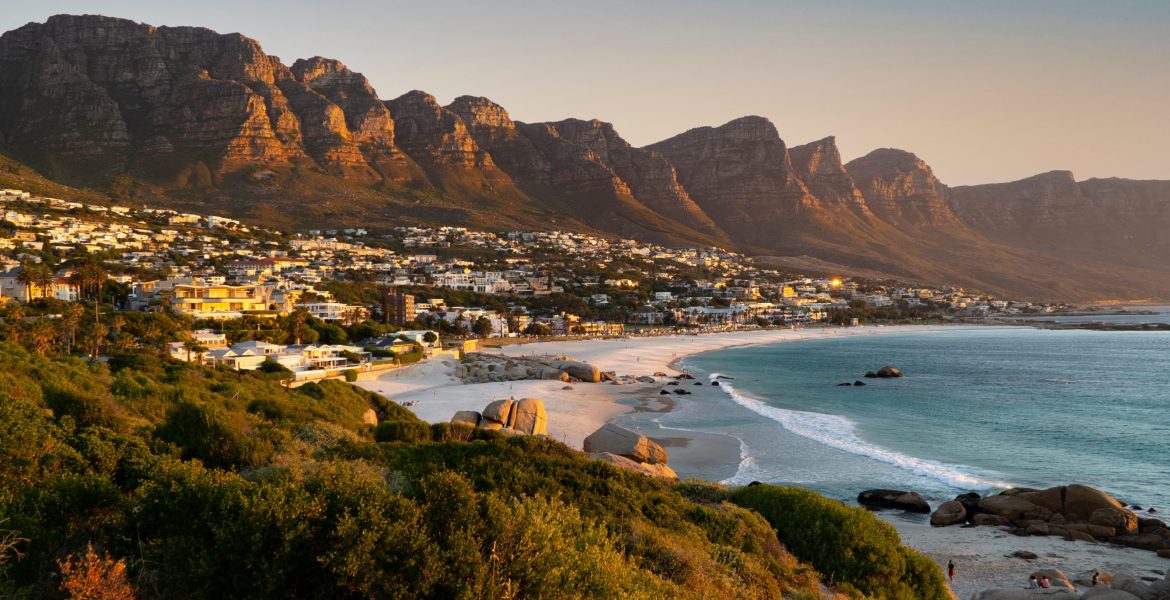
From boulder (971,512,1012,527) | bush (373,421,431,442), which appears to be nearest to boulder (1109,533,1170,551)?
boulder (971,512,1012,527)

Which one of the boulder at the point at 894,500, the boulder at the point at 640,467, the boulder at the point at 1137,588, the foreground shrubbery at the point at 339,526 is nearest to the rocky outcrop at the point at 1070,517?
the boulder at the point at 894,500

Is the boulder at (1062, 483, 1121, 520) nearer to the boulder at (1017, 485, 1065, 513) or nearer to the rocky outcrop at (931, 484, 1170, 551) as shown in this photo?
the rocky outcrop at (931, 484, 1170, 551)

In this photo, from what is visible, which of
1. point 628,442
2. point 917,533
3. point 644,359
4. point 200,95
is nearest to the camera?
point 917,533

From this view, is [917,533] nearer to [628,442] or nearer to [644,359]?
[628,442]

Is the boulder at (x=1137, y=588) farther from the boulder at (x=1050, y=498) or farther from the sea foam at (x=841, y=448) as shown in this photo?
the sea foam at (x=841, y=448)

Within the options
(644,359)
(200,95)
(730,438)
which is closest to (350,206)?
(200,95)
